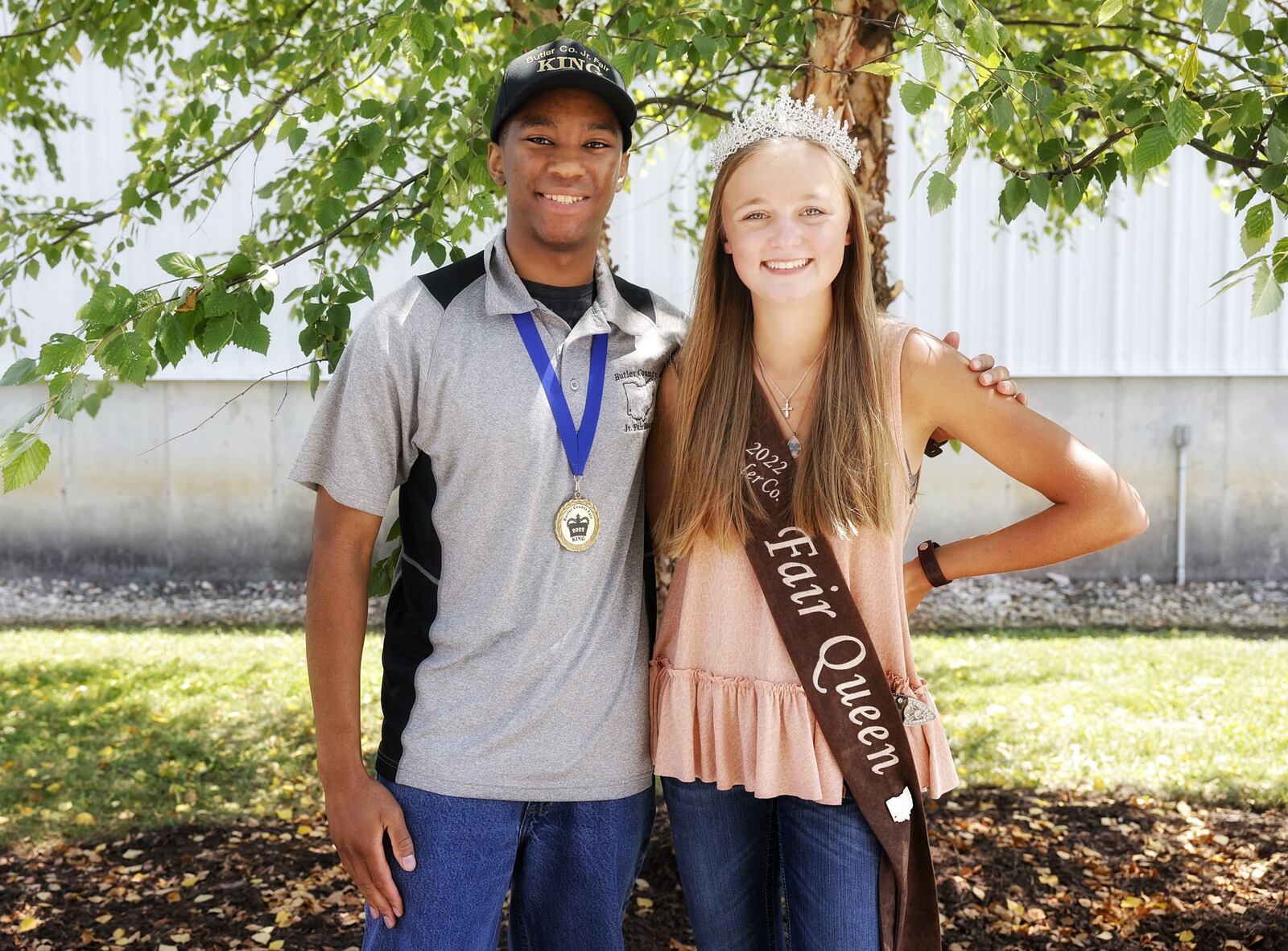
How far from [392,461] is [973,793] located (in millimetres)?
3564

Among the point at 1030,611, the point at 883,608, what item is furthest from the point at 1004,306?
the point at 883,608

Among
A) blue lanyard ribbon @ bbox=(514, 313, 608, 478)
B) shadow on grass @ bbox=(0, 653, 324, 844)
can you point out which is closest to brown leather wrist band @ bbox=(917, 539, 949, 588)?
blue lanyard ribbon @ bbox=(514, 313, 608, 478)

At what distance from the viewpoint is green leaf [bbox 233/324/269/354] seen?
2322mm

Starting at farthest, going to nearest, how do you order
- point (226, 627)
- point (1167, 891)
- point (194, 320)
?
point (226, 627) → point (1167, 891) → point (194, 320)

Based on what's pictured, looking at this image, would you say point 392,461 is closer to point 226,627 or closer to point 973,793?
point 973,793

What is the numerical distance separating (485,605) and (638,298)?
752 millimetres

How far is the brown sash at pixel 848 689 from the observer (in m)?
2.14

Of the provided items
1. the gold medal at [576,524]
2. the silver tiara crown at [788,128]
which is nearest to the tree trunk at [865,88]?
the silver tiara crown at [788,128]

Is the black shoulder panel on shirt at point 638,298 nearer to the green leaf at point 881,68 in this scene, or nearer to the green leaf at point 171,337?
the green leaf at point 881,68

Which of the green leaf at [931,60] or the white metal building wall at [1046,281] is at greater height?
the white metal building wall at [1046,281]

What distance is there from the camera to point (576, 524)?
2.14 meters

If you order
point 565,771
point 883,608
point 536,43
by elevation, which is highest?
point 536,43

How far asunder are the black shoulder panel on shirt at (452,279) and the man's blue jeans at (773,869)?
1.01 meters

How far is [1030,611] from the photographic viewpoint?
870 cm
